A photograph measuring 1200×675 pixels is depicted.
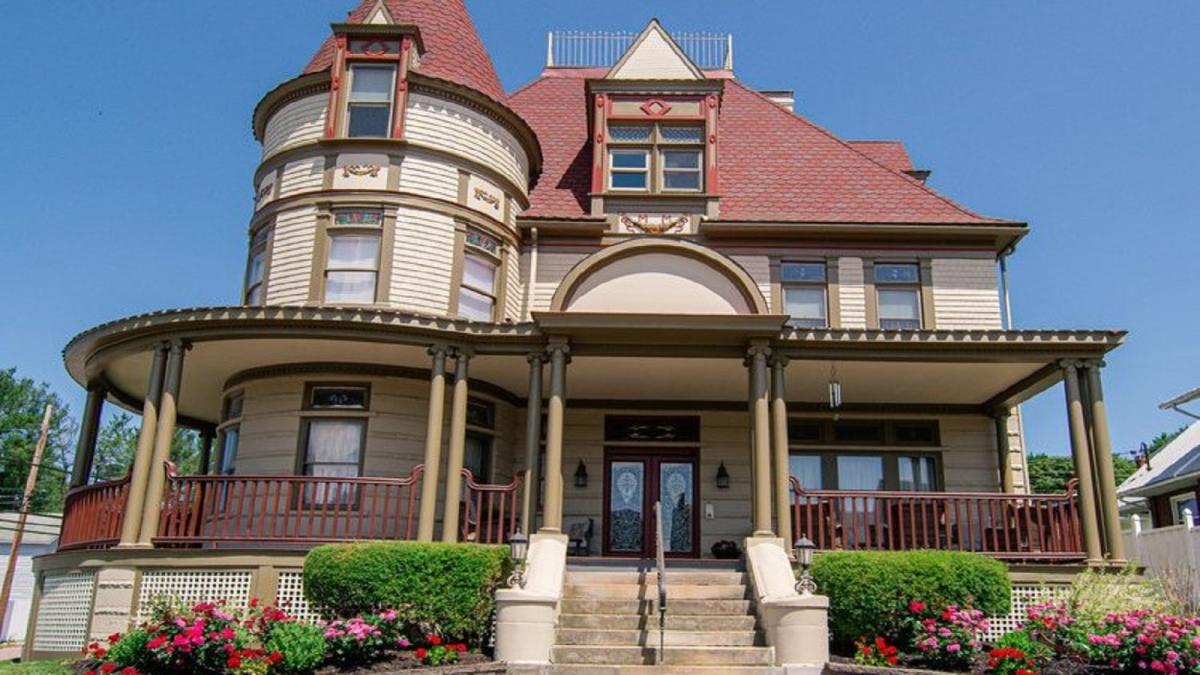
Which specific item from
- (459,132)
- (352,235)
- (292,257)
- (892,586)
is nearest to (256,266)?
(292,257)

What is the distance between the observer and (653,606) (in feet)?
32.7

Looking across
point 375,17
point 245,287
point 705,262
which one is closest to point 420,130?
point 375,17

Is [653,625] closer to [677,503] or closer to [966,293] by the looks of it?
[677,503]

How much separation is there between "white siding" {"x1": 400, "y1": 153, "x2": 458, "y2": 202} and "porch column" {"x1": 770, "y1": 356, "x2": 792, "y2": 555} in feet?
19.0

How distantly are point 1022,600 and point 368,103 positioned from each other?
11760 mm

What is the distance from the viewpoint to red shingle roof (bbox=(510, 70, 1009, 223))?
1591 centimetres

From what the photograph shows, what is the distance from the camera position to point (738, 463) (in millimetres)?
14914

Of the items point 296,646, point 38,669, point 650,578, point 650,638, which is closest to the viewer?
point 296,646

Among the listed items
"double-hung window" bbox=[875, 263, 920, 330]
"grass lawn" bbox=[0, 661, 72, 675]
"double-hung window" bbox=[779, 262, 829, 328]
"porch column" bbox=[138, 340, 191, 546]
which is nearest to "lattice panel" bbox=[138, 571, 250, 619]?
"porch column" bbox=[138, 340, 191, 546]

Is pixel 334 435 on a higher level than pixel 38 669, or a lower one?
higher

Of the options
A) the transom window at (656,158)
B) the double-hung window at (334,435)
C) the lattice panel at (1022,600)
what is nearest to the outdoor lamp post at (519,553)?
the double-hung window at (334,435)

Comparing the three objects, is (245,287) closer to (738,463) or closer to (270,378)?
(270,378)

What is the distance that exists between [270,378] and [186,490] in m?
2.30

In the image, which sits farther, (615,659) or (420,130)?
(420,130)
